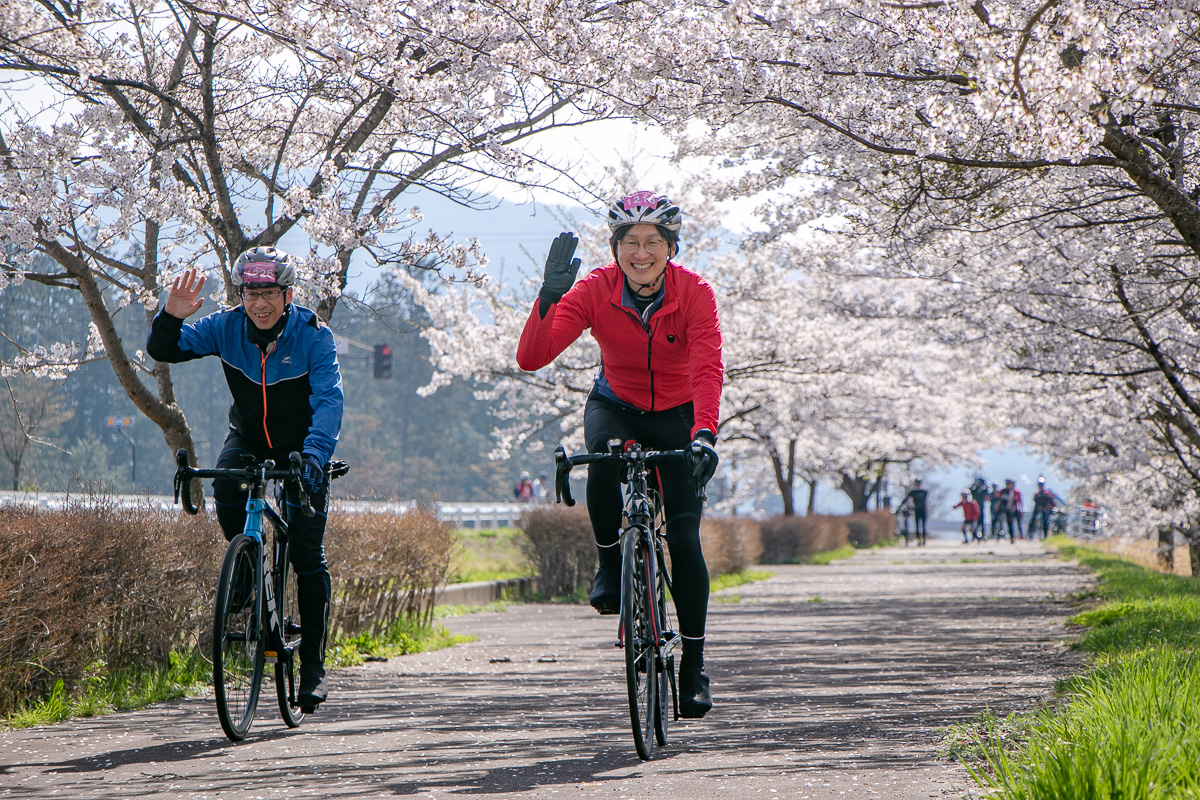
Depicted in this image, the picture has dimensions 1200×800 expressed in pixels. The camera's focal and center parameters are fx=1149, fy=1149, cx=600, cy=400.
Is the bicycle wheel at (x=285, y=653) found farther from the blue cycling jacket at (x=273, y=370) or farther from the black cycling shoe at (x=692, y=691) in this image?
the black cycling shoe at (x=692, y=691)

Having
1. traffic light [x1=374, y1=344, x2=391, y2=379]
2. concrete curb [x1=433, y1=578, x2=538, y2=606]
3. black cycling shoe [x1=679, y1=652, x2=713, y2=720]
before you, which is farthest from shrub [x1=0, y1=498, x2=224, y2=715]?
traffic light [x1=374, y1=344, x2=391, y2=379]

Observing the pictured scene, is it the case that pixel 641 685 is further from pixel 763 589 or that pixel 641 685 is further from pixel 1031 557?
pixel 1031 557

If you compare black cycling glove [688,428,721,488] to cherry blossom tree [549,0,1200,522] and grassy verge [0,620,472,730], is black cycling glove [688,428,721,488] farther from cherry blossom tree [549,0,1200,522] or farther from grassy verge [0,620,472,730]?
grassy verge [0,620,472,730]

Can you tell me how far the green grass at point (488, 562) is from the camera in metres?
12.1

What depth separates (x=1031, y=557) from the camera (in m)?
27.5

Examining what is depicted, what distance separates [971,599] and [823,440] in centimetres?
1768

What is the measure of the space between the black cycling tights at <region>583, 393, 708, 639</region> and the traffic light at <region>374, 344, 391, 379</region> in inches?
1158

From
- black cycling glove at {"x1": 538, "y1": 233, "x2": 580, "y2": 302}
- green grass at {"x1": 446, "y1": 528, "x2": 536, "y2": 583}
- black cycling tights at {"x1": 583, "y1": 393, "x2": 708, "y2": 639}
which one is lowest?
green grass at {"x1": 446, "y1": 528, "x2": 536, "y2": 583}

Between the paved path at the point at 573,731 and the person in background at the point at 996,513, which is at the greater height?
the person in background at the point at 996,513

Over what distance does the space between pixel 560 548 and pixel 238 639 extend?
11.0 meters

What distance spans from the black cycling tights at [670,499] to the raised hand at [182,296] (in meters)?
1.71

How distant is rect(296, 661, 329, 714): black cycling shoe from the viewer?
16.3 ft

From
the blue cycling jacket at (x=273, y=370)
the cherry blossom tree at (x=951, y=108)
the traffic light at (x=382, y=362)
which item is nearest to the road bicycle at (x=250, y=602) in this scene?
the blue cycling jacket at (x=273, y=370)

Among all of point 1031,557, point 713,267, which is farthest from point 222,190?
point 1031,557
